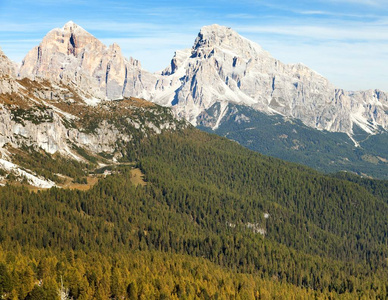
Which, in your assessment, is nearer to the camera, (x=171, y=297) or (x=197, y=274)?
(x=171, y=297)

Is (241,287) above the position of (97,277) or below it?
below

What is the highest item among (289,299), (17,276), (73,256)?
(17,276)

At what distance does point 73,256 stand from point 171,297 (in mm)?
49394

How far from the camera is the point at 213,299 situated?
545 ft

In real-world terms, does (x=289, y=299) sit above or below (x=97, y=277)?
below

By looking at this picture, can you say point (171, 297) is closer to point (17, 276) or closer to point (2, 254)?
point (17, 276)

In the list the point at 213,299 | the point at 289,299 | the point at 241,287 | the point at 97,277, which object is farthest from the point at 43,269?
the point at 289,299

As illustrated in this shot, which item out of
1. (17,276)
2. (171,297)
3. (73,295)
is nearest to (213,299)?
(171,297)

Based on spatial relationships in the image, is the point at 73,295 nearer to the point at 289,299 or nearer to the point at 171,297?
the point at 171,297

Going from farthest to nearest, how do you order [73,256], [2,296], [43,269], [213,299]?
[73,256], [213,299], [43,269], [2,296]

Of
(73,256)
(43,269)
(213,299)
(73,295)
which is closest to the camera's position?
(73,295)

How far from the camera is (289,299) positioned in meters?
191

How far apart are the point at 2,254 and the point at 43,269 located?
24929mm

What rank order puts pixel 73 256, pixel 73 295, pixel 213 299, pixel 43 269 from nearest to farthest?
1. pixel 73 295
2. pixel 43 269
3. pixel 213 299
4. pixel 73 256
